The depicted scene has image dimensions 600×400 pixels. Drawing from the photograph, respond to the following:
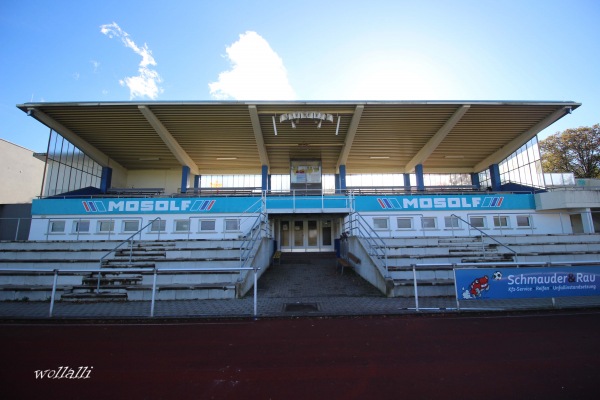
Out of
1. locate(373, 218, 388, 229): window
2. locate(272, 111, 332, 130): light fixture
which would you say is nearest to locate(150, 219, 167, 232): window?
locate(272, 111, 332, 130): light fixture

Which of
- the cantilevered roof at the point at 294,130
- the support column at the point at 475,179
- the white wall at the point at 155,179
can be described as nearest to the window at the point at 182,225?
the cantilevered roof at the point at 294,130

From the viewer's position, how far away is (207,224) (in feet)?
61.5

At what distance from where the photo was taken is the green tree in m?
34.4

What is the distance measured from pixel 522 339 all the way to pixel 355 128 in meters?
19.6

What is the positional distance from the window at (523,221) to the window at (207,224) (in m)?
20.2

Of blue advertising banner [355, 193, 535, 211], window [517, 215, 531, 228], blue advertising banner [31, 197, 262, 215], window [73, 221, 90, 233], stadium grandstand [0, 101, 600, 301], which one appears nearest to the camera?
stadium grandstand [0, 101, 600, 301]

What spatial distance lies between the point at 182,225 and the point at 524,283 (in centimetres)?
1745

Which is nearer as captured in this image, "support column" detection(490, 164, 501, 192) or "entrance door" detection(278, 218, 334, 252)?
"entrance door" detection(278, 218, 334, 252)

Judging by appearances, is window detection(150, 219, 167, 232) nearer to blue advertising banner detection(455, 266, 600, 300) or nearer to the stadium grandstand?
the stadium grandstand

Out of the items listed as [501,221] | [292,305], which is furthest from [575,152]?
[292,305]

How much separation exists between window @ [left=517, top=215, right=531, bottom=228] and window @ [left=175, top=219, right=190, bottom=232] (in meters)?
21.8

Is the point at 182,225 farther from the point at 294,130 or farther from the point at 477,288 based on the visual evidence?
the point at 477,288

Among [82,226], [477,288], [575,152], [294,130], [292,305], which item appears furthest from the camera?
[575,152]

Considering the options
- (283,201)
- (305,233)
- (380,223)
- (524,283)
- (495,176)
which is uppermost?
(495,176)
